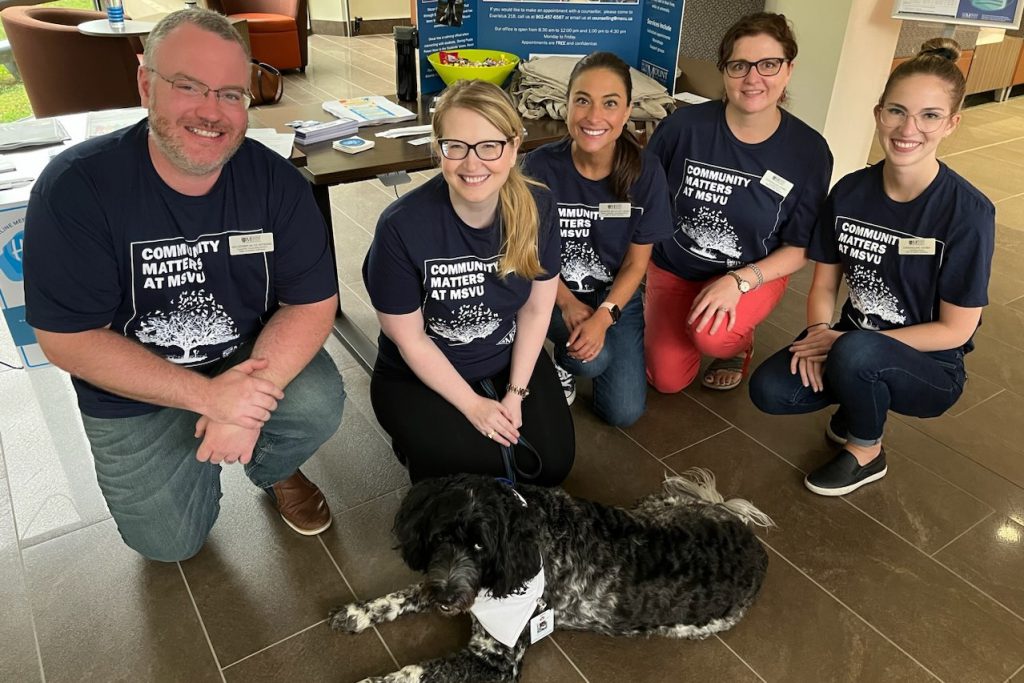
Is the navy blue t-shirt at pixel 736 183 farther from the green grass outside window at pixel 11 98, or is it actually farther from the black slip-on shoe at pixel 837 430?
the green grass outside window at pixel 11 98

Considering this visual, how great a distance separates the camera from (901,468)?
7.26 ft

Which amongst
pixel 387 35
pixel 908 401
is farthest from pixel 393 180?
pixel 387 35

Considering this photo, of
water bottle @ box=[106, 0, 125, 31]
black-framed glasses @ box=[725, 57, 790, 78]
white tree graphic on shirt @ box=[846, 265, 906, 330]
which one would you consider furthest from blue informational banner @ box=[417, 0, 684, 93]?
water bottle @ box=[106, 0, 125, 31]

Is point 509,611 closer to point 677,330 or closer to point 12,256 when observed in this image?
point 677,330

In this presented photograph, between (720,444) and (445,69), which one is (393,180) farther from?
(720,444)

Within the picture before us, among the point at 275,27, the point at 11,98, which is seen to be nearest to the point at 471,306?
the point at 275,27

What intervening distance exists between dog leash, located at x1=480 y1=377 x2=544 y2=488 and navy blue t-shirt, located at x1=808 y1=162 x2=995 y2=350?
0.98m

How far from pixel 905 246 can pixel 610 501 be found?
1.01 metres

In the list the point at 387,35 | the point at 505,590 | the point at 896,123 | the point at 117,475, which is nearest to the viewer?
the point at 505,590

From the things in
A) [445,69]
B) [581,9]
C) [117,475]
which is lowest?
[117,475]

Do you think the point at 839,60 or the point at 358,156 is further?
the point at 839,60

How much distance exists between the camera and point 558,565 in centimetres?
155

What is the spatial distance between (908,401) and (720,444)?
54 cm

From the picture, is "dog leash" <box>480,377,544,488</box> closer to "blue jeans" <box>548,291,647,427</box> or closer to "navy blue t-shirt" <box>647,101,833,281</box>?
"blue jeans" <box>548,291,647,427</box>
